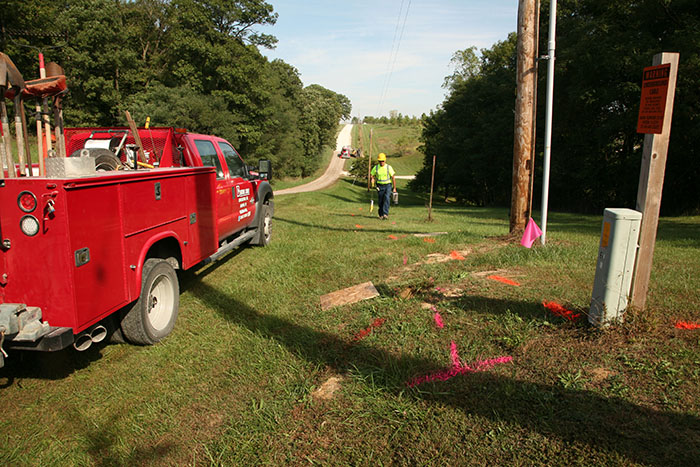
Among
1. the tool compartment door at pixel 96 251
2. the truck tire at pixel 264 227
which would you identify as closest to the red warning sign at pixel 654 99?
the tool compartment door at pixel 96 251

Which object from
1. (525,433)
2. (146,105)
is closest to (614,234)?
(525,433)

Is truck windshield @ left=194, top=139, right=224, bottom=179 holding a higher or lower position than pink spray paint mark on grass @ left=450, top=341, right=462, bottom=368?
higher

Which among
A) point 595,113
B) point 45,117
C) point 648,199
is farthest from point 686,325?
point 595,113

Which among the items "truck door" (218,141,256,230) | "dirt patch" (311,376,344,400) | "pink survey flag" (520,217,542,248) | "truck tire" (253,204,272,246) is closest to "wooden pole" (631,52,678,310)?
"dirt patch" (311,376,344,400)

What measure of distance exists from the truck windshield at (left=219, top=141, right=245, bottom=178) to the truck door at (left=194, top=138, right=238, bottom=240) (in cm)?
37

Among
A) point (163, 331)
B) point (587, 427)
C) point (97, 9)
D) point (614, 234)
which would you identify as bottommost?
point (163, 331)

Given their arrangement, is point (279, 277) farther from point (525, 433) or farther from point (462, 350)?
point (525, 433)

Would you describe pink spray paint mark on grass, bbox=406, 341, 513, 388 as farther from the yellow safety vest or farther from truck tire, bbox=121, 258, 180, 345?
the yellow safety vest

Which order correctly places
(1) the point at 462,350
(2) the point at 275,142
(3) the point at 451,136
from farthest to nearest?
(2) the point at 275,142 < (3) the point at 451,136 < (1) the point at 462,350

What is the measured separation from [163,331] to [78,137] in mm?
3552

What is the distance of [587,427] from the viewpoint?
2754 millimetres

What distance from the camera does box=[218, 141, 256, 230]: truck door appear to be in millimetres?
7676

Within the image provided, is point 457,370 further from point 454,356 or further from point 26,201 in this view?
point 26,201

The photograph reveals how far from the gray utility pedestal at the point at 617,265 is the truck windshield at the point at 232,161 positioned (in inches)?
225
